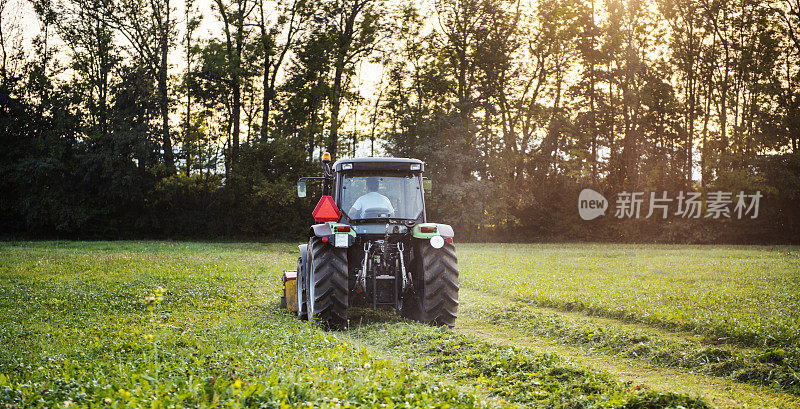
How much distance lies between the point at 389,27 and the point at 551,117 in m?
12.8

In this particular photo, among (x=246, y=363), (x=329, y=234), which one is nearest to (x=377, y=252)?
(x=329, y=234)

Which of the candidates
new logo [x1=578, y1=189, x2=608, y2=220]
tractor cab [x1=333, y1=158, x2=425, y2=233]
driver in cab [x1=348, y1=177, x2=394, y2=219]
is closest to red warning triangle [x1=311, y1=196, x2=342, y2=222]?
tractor cab [x1=333, y1=158, x2=425, y2=233]

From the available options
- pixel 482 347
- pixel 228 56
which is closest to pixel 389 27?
pixel 228 56

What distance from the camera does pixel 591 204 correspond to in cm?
4453

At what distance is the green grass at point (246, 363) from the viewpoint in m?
5.41

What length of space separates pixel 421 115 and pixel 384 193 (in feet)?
103

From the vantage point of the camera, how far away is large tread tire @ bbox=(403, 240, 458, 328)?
9.94m

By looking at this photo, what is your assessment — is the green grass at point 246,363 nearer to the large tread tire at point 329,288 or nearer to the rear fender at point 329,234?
the large tread tire at point 329,288

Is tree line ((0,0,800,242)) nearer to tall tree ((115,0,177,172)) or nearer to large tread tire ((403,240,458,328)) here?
tall tree ((115,0,177,172))

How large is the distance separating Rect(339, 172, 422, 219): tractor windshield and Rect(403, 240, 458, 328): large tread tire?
31.3 inches

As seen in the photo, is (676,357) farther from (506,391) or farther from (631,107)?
(631,107)

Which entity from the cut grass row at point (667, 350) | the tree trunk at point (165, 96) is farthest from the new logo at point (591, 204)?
the cut grass row at point (667, 350)

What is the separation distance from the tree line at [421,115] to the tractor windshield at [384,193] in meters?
26.5

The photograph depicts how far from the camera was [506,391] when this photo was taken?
634 centimetres
